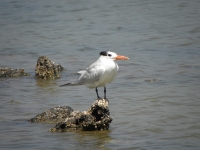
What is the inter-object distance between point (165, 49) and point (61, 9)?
295 inches

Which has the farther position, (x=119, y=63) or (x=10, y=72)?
(x=119, y=63)

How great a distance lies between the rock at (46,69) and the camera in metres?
11.7

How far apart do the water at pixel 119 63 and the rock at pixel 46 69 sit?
238 millimetres

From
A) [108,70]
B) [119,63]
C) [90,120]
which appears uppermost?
[119,63]

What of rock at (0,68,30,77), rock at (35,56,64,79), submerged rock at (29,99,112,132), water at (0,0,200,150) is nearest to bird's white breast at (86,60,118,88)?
submerged rock at (29,99,112,132)

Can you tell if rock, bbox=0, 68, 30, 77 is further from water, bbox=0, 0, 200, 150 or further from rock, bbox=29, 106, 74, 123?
rock, bbox=29, 106, 74, 123

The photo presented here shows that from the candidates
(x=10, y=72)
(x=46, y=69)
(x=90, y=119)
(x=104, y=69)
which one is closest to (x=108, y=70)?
(x=104, y=69)

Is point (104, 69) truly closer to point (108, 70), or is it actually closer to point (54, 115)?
point (108, 70)

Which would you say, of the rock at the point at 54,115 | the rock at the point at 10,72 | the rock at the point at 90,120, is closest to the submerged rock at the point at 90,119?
the rock at the point at 90,120

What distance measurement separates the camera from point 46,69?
11758 millimetres

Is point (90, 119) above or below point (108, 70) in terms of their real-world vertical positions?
below

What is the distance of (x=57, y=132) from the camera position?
7.95 meters

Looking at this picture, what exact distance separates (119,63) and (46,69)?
2.33 meters

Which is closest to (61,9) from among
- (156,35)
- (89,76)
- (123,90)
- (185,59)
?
(156,35)
